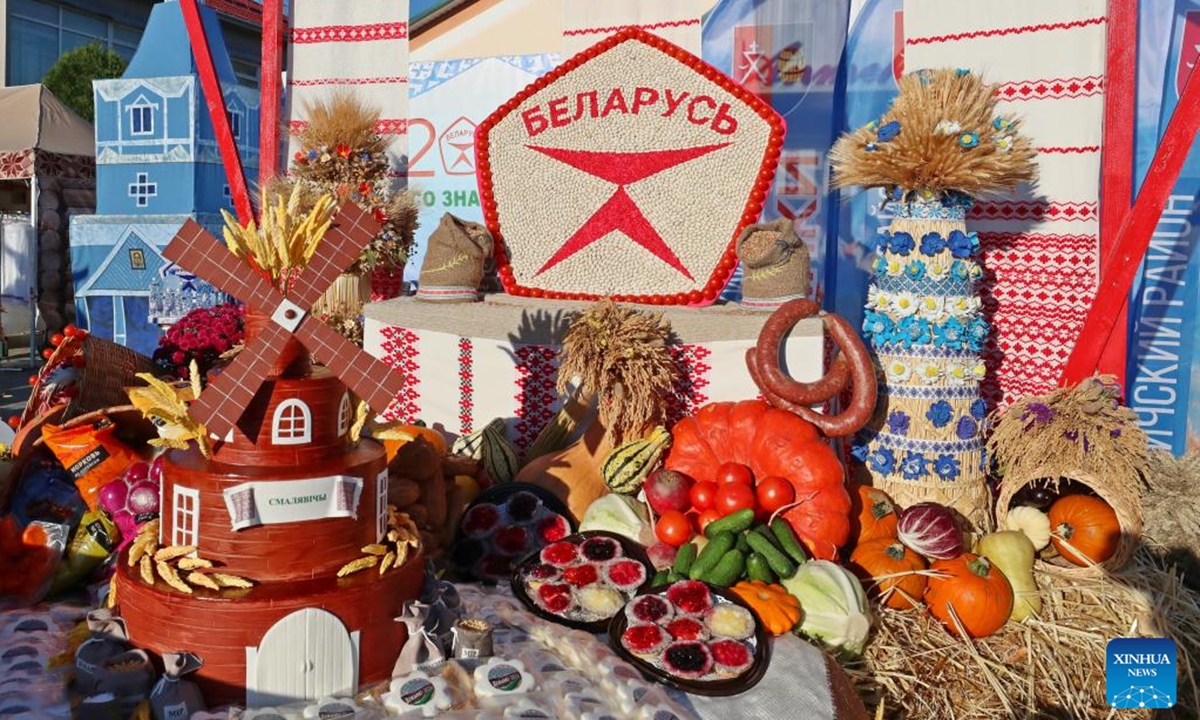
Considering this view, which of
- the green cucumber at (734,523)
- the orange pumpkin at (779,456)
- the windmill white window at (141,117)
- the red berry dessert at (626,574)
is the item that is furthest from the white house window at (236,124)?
the green cucumber at (734,523)

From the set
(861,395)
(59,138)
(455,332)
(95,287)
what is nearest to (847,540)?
(861,395)

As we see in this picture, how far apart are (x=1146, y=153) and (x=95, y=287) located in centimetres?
980

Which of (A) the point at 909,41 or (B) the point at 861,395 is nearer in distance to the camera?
(B) the point at 861,395

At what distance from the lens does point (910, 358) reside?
448 centimetres

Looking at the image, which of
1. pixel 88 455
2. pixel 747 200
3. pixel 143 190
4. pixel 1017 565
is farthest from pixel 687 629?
pixel 143 190

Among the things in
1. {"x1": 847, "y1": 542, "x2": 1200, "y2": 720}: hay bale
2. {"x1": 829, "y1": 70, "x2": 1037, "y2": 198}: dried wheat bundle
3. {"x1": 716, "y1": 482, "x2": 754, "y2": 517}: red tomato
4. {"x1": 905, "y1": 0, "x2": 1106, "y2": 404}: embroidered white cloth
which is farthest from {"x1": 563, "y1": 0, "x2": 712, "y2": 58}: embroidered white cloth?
{"x1": 847, "y1": 542, "x2": 1200, "y2": 720}: hay bale

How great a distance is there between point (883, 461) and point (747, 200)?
5.18 feet

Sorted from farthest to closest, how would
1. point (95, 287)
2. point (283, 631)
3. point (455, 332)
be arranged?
1. point (95, 287)
2. point (455, 332)
3. point (283, 631)

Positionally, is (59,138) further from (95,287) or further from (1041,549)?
(1041,549)

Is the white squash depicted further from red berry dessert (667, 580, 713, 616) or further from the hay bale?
red berry dessert (667, 580, 713, 616)

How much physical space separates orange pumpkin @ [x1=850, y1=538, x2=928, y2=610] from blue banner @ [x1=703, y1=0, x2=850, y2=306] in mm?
2858

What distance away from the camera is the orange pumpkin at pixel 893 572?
3814 millimetres

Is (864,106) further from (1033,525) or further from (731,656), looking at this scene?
(731,656)

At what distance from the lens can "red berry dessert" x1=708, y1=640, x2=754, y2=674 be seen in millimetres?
3054
